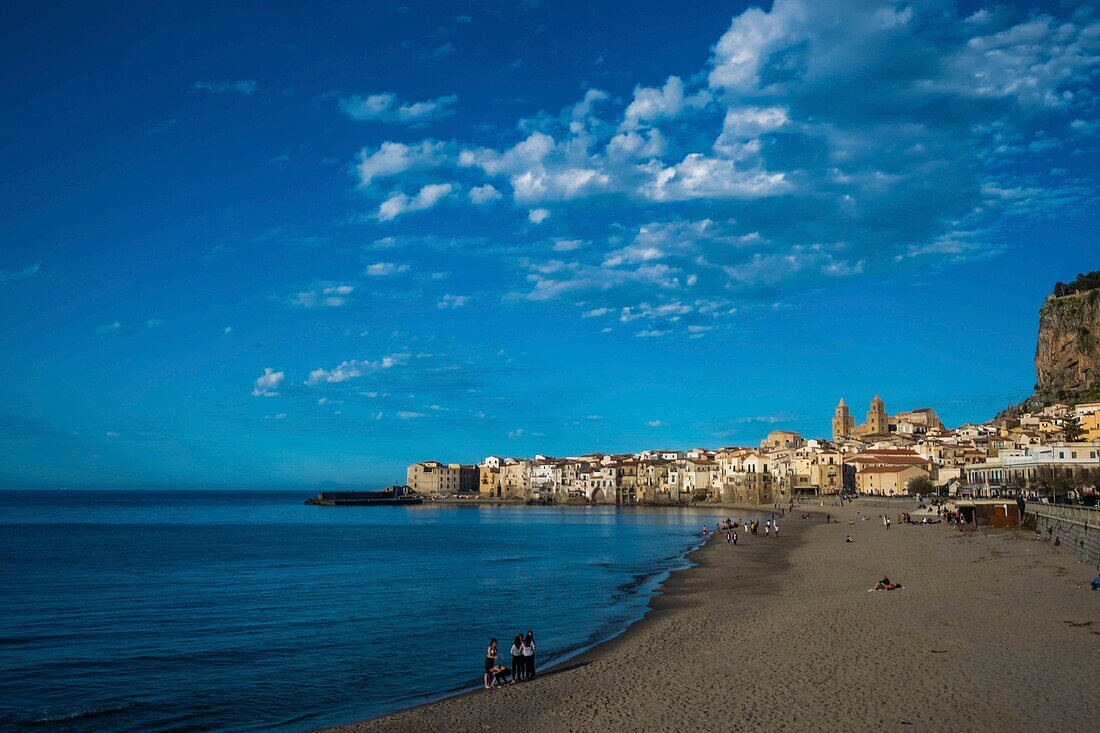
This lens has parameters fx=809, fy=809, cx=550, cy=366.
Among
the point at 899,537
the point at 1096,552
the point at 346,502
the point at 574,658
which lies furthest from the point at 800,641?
the point at 346,502

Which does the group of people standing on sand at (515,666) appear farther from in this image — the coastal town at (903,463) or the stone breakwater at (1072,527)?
the coastal town at (903,463)

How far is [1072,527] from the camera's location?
31.6m

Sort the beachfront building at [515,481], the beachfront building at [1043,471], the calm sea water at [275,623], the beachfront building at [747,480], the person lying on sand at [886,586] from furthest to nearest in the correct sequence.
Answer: the beachfront building at [515,481] < the beachfront building at [747,480] < the beachfront building at [1043,471] < the person lying on sand at [886,586] < the calm sea water at [275,623]

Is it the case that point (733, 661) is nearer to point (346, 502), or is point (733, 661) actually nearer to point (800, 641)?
point (800, 641)

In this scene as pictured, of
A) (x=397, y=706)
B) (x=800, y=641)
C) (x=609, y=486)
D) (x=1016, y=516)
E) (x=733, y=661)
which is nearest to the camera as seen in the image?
(x=397, y=706)

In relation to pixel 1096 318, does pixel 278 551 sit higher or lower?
lower

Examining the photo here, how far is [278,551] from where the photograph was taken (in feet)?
164

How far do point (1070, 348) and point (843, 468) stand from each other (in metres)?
35.5

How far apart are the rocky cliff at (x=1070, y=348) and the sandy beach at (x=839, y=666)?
97252 mm

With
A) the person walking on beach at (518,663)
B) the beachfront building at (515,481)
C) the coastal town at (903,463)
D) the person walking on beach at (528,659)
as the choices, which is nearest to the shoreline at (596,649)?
the person walking on beach at (528,659)

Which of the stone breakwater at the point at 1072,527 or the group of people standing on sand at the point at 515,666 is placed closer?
the group of people standing on sand at the point at 515,666

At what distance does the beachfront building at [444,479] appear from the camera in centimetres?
17962

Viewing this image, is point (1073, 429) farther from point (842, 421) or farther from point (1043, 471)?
point (842, 421)

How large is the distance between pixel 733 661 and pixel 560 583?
17.2 meters
